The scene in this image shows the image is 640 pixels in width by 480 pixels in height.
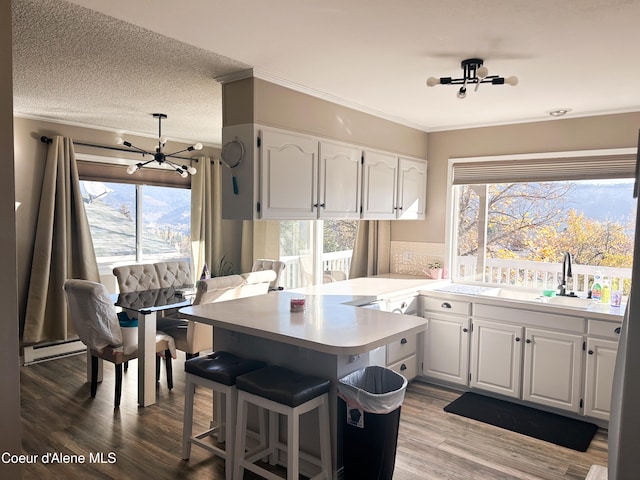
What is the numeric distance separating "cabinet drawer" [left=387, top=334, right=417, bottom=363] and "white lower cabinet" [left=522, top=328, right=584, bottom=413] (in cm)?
90

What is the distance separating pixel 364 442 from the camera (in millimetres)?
2412

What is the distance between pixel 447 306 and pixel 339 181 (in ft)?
4.74

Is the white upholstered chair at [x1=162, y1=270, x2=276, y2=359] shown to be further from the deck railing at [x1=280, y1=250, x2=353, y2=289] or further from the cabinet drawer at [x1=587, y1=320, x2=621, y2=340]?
the cabinet drawer at [x1=587, y1=320, x2=621, y2=340]

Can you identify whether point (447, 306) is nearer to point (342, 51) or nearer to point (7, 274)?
point (342, 51)

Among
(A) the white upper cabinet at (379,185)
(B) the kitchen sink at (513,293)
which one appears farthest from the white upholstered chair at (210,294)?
(B) the kitchen sink at (513,293)

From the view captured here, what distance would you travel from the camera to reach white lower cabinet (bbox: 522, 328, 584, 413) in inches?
137

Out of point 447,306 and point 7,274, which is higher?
point 7,274

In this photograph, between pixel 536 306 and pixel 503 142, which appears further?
pixel 503 142

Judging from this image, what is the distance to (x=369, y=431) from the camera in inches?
94.2

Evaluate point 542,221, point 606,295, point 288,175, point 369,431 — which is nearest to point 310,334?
point 369,431

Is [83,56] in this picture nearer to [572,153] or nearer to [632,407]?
[632,407]

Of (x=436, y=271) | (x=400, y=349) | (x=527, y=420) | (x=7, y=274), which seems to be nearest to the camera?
(x=7, y=274)

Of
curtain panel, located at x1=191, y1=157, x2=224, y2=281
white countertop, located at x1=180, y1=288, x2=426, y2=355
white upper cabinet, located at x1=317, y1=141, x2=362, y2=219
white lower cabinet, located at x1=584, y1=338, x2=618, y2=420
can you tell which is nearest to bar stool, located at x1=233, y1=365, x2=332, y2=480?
white countertop, located at x1=180, y1=288, x2=426, y2=355

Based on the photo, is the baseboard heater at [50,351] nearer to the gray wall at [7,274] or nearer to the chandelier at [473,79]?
the gray wall at [7,274]
